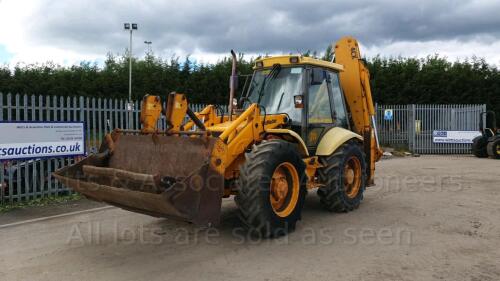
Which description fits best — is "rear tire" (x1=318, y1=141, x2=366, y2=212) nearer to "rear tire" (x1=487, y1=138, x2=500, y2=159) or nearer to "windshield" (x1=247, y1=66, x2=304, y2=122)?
"windshield" (x1=247, y1=66, x2=304, y2=122)

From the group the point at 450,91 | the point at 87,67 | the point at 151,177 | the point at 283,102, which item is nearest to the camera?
the point at 151,177

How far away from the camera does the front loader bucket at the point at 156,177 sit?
4.80 m

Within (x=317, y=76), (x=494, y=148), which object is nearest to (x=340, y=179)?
(x=317, y=76)

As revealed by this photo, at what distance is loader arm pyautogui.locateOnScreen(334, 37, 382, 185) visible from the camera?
8609mm

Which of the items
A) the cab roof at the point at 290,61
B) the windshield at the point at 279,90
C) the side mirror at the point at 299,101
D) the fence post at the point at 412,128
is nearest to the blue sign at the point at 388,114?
the fence post at the point at 412,128

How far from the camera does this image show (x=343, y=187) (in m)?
7.38

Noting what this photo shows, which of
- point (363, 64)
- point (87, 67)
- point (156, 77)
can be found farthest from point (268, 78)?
point (87, 67)

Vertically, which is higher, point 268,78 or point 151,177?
point 268,78

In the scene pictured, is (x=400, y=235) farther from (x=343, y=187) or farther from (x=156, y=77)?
(x=156, y=77)

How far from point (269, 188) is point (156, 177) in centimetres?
148

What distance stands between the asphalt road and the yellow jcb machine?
0.51m

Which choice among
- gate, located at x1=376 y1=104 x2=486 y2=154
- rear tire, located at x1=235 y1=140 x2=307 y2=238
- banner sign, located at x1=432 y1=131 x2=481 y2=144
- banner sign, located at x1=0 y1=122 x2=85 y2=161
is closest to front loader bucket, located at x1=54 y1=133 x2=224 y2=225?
rear tire, located at x1=235 y1=140 x2=307 y2=238

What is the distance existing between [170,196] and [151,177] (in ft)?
1.52

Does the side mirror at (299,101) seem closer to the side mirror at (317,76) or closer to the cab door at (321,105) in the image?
the cab door at (321,105)
